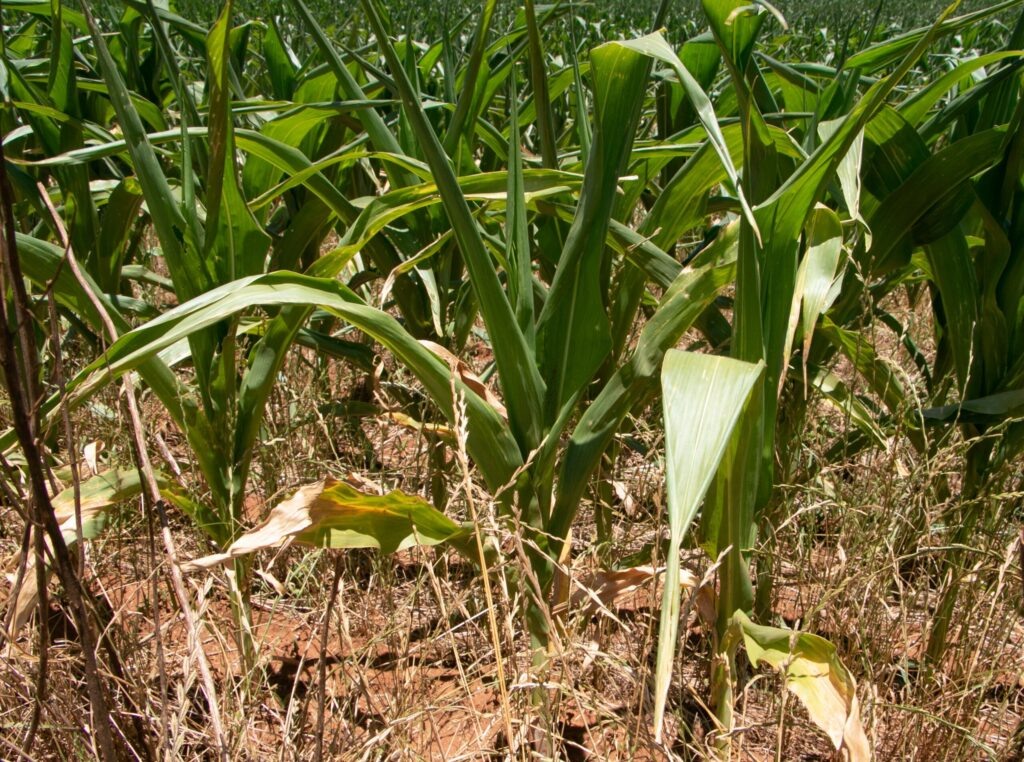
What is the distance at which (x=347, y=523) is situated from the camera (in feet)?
3.32

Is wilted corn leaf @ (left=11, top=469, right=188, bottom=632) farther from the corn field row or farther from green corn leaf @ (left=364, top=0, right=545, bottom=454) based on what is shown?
green corn leaf @ (left=364, top=0, right=545, bottom=454)

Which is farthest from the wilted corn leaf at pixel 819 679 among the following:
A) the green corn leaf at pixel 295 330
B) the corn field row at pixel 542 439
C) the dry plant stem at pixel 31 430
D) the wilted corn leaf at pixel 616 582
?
the dry plant stem at pixel 31 430

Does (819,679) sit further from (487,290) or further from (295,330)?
(295,330)

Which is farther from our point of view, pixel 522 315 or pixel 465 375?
pixel 465 375

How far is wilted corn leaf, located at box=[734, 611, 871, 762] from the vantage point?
89 cm

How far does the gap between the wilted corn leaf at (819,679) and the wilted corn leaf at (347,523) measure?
0.33m

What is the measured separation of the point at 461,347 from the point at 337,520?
0.61 m

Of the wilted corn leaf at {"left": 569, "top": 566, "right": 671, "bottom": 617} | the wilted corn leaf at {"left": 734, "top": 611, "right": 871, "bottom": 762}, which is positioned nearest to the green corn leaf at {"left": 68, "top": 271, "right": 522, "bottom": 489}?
the wilted corn leaf at {"left": 569, "top": 566, "right": 671, "bottom": 617}

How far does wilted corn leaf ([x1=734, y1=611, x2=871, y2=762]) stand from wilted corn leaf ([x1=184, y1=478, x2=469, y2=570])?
0.33 m

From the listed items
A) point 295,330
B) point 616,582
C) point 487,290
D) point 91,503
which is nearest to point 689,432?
point 487,290

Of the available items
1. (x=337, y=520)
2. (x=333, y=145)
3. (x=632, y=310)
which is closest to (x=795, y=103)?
(x=632, y=310)

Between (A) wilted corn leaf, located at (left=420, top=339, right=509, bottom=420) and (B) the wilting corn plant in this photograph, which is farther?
(A) wilted corn leaf, located at (left=420, top=339, right=509, bottom=420)

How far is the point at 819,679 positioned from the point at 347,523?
490 mm

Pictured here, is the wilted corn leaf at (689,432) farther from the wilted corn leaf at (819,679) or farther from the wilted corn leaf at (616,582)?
the wilted corn leaf at (616,582)
